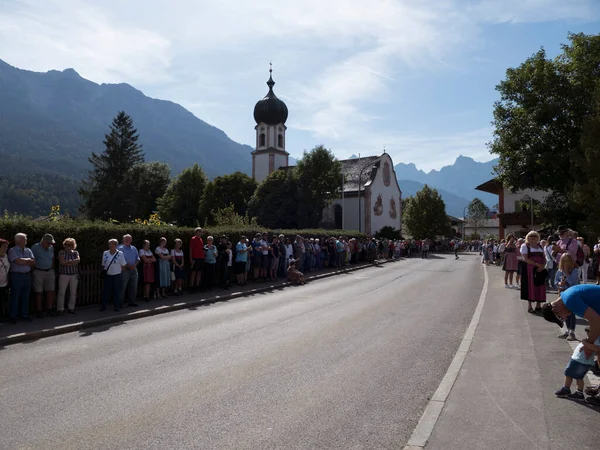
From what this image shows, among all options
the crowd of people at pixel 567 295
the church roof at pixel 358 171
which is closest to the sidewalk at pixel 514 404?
the crowd of people at pixel 567 295

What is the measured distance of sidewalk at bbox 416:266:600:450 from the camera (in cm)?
432

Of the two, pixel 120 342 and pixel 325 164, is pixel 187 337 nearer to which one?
pixel 120 342

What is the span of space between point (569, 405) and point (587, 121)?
19220 mm

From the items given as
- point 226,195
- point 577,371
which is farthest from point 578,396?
point 226,195

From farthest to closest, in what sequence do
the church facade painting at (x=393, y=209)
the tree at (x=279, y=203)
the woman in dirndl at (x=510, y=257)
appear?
the church facade painting at (x=393, y=209)
the tree at (x=279, y=203)
the woman in dirndl at (x=510, y=257)

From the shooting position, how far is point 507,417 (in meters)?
4.88

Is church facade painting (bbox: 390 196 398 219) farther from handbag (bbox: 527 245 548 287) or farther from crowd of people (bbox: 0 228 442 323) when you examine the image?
handbag (bbox: 527 245 548 287)

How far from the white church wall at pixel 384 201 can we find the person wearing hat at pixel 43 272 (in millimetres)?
56938

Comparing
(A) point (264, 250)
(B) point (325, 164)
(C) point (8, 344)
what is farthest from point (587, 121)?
(B) point (325, 164)

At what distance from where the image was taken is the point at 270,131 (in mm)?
74938

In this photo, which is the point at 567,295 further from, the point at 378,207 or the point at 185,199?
the point at 185,199

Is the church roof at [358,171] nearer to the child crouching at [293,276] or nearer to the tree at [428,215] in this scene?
the tree at [428,215]

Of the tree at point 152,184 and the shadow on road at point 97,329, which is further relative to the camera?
the tree at point 152,184

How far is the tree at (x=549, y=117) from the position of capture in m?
24.1
